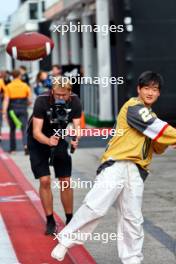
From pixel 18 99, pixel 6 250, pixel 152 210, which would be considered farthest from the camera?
pixel 18 99

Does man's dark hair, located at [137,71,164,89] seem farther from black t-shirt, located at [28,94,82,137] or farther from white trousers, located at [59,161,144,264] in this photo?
black t-shirt, located at [28,94,82,137]

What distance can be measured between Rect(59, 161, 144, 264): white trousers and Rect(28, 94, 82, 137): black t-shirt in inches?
74.6

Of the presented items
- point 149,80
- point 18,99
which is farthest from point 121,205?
point 18,99

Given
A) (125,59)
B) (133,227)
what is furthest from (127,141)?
(125,59)

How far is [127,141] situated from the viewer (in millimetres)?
6605

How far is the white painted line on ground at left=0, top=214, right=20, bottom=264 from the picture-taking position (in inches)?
302

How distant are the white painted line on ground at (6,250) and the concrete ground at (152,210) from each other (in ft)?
2.47

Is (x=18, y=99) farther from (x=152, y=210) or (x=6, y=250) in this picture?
(x=6, y=250)

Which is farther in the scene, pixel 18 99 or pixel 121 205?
pixel 18 99

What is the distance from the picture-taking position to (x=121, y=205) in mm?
6770

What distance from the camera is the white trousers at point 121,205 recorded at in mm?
6664

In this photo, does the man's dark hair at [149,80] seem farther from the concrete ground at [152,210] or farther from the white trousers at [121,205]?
the concrete ground at [152,210]

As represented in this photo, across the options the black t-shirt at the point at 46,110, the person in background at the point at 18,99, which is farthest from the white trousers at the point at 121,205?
the person in background at the point at 18,99

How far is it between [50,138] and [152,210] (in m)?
2.59
